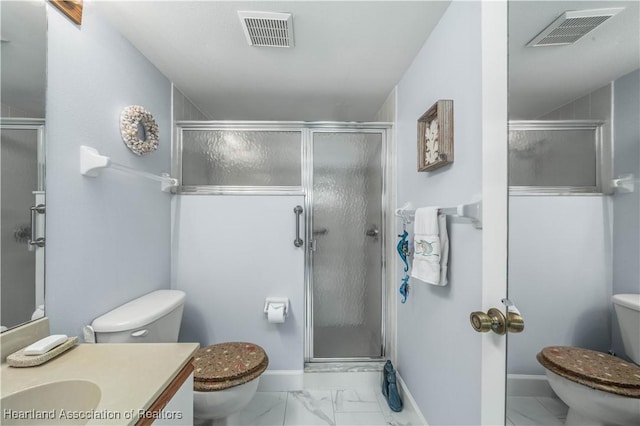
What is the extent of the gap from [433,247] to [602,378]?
755mm

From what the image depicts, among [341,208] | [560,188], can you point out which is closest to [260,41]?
[341,208]

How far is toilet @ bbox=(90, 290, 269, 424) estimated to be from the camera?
127 centimetres

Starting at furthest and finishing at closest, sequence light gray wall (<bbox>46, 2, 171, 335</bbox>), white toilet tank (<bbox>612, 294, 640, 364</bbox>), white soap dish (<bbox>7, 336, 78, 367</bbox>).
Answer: light gray wall (<bbox>46, 2, 171, 335</bbox>)
white soap dish (<bbox>7, 336, 78, 367</bbox>)
white toilet tank (<bbox>612, 294, 640, 364</bbox>)

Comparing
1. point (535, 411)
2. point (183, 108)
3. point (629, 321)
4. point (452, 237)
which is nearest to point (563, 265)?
point (629, 321)

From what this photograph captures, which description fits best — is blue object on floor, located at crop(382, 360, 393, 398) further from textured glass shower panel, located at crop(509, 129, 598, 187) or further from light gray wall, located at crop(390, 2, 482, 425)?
textured glass shower panel, located at crop(509, 129, 598, 187)

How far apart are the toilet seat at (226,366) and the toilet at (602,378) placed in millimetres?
1276

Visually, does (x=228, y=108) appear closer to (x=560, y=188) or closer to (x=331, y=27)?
(x=331, y=27)

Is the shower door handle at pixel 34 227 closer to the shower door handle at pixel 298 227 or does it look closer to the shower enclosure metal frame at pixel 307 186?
the shower enclosure metal frame at pixel 307 186

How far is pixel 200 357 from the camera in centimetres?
157

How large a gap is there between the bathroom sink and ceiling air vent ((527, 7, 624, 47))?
4.75ft

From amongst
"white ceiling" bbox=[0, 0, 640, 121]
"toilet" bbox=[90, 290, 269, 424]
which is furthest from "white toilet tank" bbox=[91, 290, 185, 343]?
"white ceiling" bbox=[0, 0, 640, 121]

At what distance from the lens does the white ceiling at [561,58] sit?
49 centimetres

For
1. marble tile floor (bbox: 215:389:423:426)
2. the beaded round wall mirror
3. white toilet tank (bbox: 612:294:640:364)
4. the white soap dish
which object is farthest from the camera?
marble tile floor (bbox: 215:389:423:426)

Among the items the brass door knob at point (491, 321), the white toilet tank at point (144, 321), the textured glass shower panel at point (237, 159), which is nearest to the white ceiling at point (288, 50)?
the textured glass shower panel at point (237, 159)
